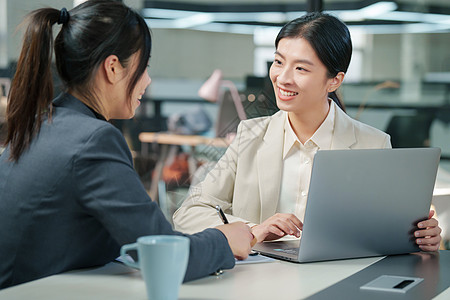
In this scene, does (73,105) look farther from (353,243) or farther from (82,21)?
(353,243)

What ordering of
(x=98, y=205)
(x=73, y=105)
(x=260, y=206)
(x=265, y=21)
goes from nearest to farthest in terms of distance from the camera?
1. (x=98, y=205)
2. (x=73, y=105)
3. (x=260, y=206)
4. (x=265, y=21)

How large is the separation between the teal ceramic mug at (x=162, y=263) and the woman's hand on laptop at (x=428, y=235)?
72 centimetres

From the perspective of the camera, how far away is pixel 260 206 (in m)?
2.02

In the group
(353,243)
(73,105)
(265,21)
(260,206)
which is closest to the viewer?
(73,105)

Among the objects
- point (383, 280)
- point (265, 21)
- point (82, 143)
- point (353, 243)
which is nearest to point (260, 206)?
point (353, 243)

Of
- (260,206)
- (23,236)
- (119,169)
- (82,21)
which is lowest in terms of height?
(260,206)

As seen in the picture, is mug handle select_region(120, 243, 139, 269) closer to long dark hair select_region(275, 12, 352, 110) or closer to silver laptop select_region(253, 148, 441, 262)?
silver laptop select_region(253, 148, 441, 262)

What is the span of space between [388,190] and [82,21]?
28.9 inches

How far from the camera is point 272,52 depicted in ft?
12.8

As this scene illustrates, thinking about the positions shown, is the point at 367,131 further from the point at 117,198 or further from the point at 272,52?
the point at 272,52

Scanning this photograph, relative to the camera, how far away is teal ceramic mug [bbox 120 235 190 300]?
2.99 ft

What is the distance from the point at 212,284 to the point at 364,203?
0.41 m

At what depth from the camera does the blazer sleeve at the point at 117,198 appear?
1.12 meters

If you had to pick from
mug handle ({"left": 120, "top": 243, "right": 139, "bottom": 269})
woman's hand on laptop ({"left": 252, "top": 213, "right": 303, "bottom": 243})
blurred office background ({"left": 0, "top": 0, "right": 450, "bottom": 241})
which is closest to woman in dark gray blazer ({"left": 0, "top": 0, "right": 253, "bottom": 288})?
mug handle ({"left": 120, "top": 243, "right": 139, "bottom": 269})
